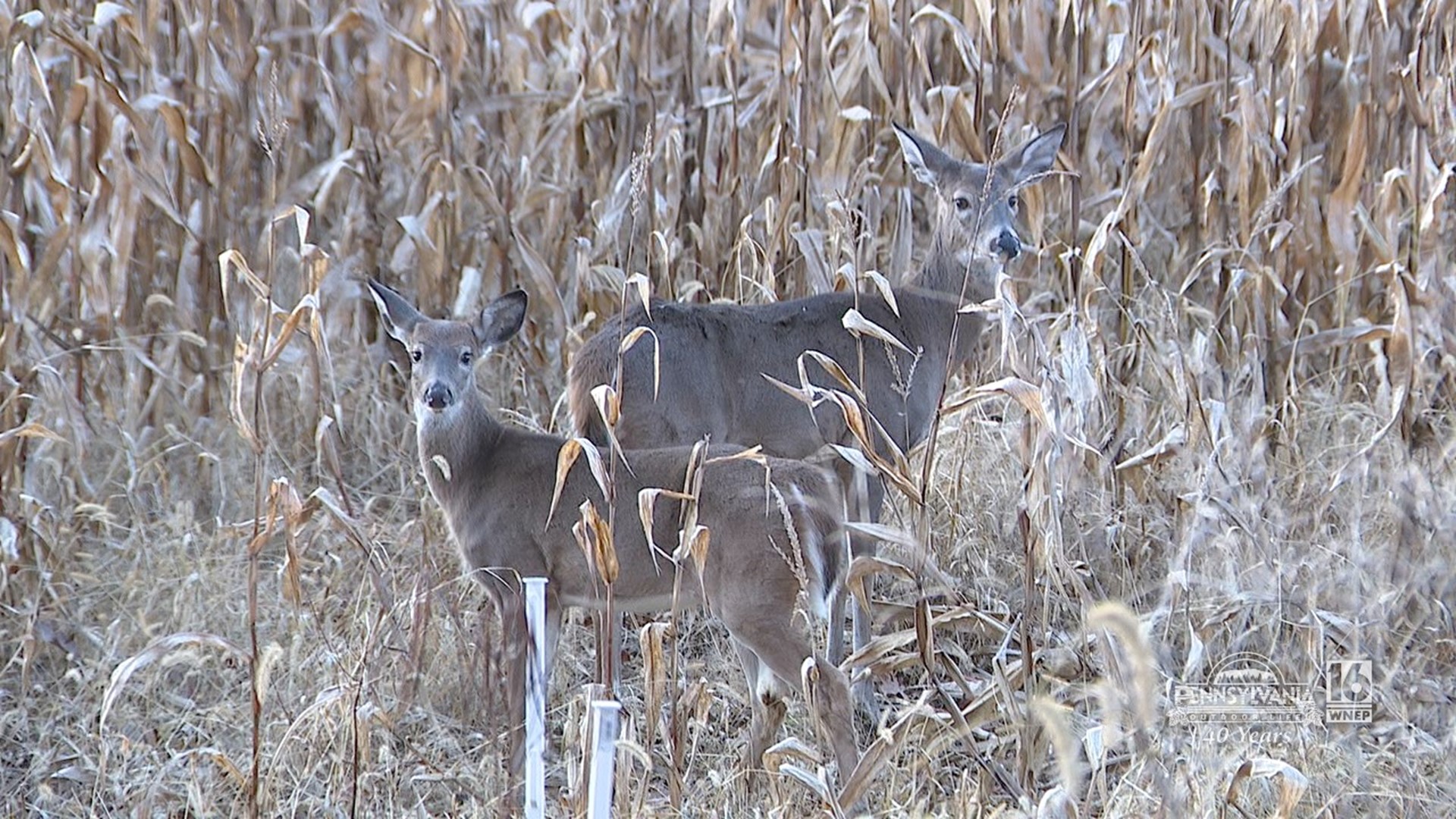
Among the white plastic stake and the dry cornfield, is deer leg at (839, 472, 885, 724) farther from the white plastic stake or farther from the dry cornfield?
the white plastic stake

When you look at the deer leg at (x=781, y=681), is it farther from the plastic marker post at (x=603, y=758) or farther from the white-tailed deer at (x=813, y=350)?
the plastic marker post at (x=603, y=758)

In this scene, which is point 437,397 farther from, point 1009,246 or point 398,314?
point 1009,246

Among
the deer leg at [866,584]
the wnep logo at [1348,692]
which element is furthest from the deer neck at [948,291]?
the wnep logo at [1348,692]

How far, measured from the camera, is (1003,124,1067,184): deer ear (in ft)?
18.0

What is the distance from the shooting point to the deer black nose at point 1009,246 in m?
5.49

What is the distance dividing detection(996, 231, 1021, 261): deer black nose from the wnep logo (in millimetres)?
1828

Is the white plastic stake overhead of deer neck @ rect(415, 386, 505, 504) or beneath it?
beneath

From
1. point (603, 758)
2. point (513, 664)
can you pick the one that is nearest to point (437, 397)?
point (513, 664)

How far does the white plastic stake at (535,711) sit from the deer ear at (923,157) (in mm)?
2345

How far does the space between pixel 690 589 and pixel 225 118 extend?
287cm

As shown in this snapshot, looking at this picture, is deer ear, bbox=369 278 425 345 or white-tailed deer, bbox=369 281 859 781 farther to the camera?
deer ear, bbox=369 278 425 345

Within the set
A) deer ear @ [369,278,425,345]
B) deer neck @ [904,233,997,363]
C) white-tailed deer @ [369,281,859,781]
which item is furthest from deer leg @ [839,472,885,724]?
deer ear @ [369,278,425,345]

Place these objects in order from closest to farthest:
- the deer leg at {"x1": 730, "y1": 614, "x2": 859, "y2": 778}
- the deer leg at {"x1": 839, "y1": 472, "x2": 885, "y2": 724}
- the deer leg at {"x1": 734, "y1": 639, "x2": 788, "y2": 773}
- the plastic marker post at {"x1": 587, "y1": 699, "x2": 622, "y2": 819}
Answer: the plastic marker post at {"x1": 587, "y1": 699, "x2": 622, "y2": 819}
the deer leg at {"x1": 730, "y1": 614, "x2": 859, "y2": 778}
the deer leg at {"x1": 734, "y1": 639, "x2": 788, "y2": 773}
the deer leg at {"x1": 839, "y1": 472, "x2": 885, "y2": 724}

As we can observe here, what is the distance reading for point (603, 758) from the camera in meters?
3.21
